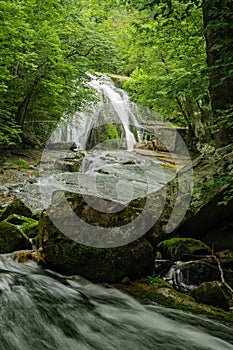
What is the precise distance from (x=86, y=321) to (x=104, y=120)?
55.5ft

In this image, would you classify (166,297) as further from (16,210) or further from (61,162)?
(61,162)

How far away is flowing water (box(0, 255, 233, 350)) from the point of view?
2.75 metres

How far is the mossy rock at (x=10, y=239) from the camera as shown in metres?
4.52

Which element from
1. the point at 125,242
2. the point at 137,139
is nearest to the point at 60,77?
the point at 137,139

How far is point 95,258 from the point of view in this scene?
3736mm

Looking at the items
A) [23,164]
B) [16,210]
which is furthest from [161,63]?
[16,210]

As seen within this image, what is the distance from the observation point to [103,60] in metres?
14.4

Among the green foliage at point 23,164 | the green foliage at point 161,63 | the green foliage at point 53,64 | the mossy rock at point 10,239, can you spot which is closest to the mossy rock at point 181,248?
the mossy rock at point 10,239

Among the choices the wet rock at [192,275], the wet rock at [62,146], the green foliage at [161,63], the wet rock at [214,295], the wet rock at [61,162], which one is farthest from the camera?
the wet rock at [62,146]

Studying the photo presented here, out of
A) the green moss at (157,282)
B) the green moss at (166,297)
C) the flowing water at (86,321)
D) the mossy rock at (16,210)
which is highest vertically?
the mossy rock at (16,210)

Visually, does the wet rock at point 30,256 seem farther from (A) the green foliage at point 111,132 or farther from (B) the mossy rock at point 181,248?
(A) the green foliage at point 111,132

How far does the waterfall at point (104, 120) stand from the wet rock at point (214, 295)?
515 inches

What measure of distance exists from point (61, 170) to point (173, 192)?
7966mm

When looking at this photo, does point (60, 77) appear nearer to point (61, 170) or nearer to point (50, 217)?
point (61, 170)
